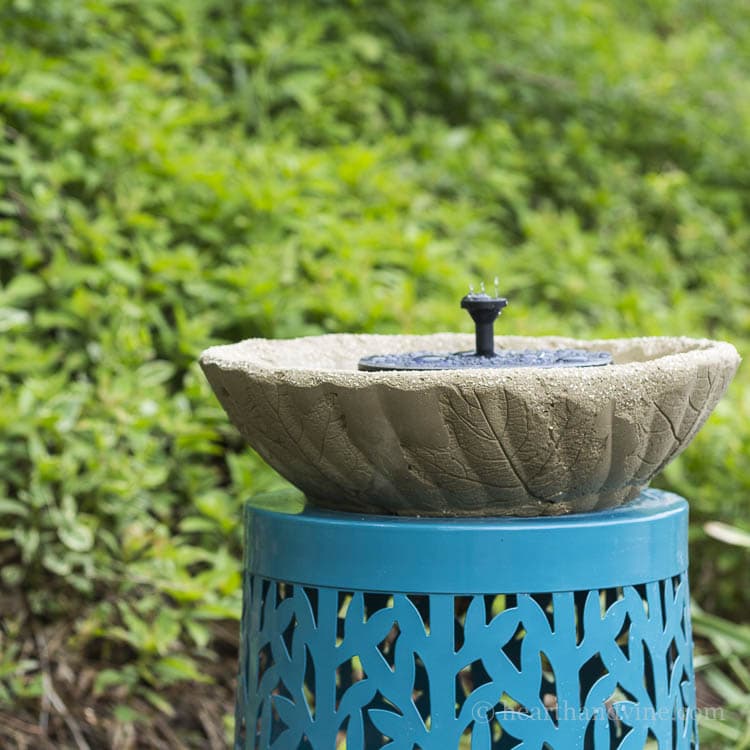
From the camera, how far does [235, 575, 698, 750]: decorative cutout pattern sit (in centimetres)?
142

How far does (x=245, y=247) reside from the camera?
122 inches

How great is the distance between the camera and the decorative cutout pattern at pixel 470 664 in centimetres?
142

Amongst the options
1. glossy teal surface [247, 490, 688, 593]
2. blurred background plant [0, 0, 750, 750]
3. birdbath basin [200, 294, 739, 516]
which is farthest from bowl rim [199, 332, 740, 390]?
blurred background plant [0, 0, 750, 750]

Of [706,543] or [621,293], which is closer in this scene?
[706,543]

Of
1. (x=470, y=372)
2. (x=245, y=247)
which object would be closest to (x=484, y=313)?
(x=470, y=372)

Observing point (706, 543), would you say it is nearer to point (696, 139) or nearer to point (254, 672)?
point (254, 672)

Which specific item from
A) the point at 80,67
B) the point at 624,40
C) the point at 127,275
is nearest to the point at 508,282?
the point at 127,275

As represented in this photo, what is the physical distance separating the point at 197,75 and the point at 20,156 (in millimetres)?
1078

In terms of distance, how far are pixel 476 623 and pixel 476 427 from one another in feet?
0.89

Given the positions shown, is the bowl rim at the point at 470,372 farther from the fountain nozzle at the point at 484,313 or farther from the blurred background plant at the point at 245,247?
the blurred background plant at the point at 245,247

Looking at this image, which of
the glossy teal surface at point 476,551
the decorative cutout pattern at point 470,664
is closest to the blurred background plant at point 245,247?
the decorative cutout pattern at point 470,664

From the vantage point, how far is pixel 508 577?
1426 millimetres

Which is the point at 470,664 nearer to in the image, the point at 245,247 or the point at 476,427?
the point at 476,427

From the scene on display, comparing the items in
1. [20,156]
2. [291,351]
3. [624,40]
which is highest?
[624,40]
